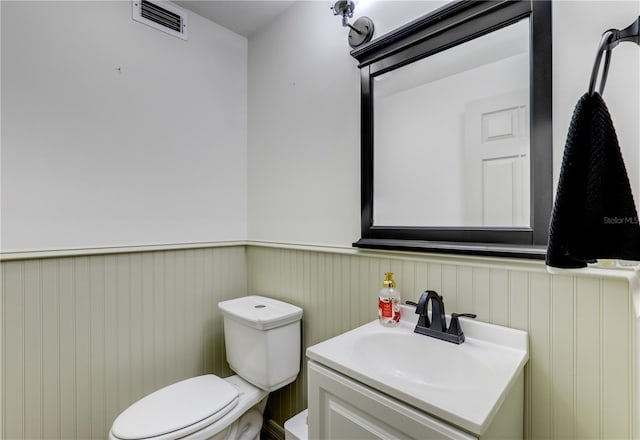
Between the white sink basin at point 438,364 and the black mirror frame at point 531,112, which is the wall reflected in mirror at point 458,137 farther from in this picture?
the white sink basin at point 438,364

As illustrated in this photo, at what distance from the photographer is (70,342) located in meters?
1.35

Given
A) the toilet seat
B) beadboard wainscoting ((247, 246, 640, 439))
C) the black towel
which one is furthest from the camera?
the toilet seat

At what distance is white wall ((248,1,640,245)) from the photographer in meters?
0.81

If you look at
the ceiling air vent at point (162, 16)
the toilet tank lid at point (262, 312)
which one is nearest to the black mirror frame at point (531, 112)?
the toilet tank lid at point (262, 312)

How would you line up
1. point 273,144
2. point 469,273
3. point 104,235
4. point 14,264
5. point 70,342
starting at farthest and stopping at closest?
1. point 273,144
2. point 104,235
3. point 70,342
4. point 14,264
5. point 469,273

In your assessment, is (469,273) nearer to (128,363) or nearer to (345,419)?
(345,419)

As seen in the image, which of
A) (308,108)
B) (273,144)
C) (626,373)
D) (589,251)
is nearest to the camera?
(589,251)

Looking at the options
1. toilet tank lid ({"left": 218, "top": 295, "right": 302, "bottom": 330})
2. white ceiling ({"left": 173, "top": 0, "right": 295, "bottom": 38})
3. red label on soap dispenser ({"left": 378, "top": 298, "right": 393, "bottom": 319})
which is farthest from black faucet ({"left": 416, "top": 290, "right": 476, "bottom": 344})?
white ceiling ({"left": 173, "top": 0, "right": 295, "bottom": 38})

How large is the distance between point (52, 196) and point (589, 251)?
6.05ft

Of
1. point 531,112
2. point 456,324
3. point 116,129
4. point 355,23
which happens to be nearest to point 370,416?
point 456,324

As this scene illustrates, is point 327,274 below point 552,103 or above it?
below

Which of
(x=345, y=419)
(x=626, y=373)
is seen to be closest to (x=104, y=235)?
(x=345, y=419)

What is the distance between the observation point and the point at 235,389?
1397 millimetres

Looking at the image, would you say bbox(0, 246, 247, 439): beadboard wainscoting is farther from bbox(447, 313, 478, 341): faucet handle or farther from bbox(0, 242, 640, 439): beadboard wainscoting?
bbox(447, 313, 478, 341): faucet handle
